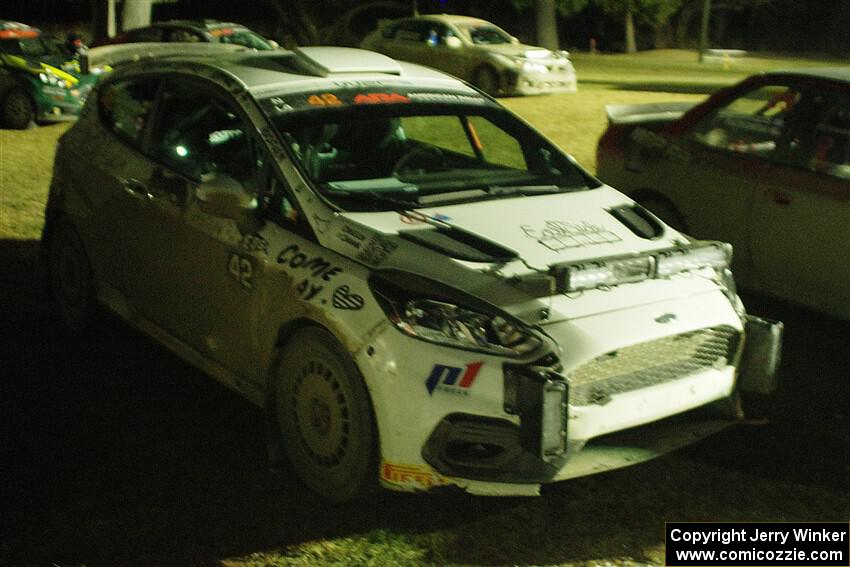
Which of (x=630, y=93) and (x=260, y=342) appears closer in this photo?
(x=260, y=342)

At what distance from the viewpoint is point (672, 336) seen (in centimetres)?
439

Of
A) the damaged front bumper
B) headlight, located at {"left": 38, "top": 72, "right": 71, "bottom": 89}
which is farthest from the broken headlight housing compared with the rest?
headlight, located at {"left": 38, "top": 72, "right": 71, "bottom": 89}

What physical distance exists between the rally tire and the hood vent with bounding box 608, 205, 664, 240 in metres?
2.84

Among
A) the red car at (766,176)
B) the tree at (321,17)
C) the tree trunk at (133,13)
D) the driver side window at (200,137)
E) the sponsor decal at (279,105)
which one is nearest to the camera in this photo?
the sponsor decal at (279,105)

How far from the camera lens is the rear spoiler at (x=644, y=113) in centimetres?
808

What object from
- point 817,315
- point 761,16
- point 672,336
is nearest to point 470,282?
point 672,336

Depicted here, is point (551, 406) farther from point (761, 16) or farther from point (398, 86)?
point (761, 16)

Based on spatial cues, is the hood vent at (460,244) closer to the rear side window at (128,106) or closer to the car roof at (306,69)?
the car roof at (306,69)

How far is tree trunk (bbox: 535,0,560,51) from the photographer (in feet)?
114

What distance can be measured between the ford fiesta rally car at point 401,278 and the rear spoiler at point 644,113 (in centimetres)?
240

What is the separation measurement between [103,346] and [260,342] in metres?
1.95

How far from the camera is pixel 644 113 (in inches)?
326

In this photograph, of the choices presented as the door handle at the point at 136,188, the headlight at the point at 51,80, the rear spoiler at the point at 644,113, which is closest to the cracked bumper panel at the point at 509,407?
the door handle at the point at 136,188

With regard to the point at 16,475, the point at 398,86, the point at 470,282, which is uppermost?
the point at 398,86
